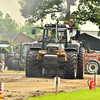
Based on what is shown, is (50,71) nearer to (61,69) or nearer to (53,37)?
(61,69)

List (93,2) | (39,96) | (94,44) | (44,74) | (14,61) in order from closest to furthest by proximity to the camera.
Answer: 1. (39,96)
2. (44,74)
3. (14,61)
4. (93,2)
5. (94,44)

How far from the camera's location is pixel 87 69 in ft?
81.4

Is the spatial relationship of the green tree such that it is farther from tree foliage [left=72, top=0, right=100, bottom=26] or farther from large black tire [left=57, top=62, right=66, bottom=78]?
large black tire [left=57, top=62, right=66, bottom=78]

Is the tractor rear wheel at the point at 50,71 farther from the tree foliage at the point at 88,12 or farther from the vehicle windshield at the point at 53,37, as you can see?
the tree foliage at the point at 88,12

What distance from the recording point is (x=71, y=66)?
1599 cm

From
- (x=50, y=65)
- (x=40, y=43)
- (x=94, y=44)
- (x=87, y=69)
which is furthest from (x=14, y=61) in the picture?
(x=94, y=44)

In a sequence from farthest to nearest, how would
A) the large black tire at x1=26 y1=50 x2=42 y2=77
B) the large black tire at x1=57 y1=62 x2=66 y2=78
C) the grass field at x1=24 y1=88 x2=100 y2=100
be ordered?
the large black tire at x1=26 y1=50 x2=42 y2=77, the large black tire at x1=57 y1=62 x2=66 y2=78, the grass field at x1=24 y1=88 x2=100 y2=100

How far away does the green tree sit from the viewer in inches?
1239

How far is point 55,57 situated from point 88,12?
18.1 metres

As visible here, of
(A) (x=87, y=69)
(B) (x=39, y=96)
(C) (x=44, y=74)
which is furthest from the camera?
→ (A) (x=87, y=69)

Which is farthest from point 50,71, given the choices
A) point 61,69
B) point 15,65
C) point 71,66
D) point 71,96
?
point 15,65

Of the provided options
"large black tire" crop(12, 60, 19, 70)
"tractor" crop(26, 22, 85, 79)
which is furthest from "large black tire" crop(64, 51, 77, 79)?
"large black tire" crop(12, 60, 19, 70)

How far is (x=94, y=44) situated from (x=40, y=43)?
31.9 metres

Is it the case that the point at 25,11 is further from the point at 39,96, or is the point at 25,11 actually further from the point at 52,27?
the point at 39,96
